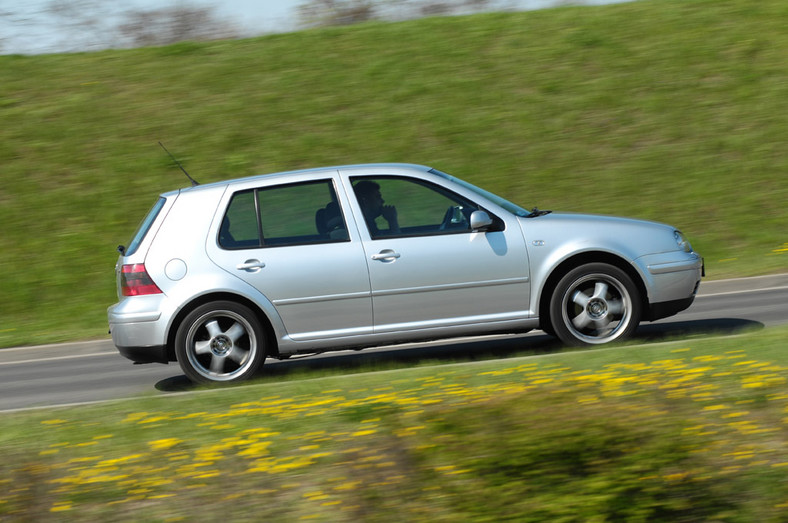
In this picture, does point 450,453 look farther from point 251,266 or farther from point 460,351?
point 460,351

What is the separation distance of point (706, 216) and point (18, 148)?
43.3 feet

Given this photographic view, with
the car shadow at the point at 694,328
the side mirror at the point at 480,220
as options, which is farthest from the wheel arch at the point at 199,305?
the car shadow at the point at 694,328

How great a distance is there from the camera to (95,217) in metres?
17.2

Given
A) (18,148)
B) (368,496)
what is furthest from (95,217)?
(368,496)

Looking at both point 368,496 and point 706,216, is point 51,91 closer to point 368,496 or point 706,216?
point 706,216

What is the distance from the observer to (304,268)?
8.01 meters

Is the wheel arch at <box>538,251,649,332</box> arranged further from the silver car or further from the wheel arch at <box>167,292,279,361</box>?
the wheel arch at <box>167,292,279,361</box>

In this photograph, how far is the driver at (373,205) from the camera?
322 inches

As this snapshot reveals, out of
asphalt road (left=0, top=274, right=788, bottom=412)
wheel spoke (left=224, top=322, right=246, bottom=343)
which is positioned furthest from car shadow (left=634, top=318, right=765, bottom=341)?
wheel spoke (left=224, top=322, right=246, bottom=343)

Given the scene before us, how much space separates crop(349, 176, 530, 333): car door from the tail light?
1.83 metres

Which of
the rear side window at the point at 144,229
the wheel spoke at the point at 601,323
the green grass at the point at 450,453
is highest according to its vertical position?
the rear side window at the point at 144,229

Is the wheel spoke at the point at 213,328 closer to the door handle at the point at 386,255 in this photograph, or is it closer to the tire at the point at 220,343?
the tire at the point at 220,343

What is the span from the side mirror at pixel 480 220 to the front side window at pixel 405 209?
0.15 metres

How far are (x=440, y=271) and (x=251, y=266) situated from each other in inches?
62.3
